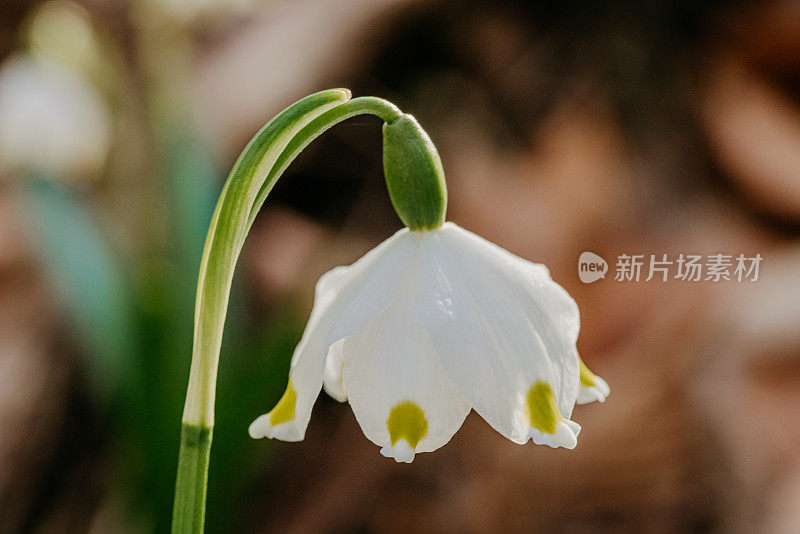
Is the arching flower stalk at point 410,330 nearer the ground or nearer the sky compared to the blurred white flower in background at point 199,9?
nearer the ground

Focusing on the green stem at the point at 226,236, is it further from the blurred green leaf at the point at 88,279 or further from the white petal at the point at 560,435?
the blurred green leaf at the point at 88,279

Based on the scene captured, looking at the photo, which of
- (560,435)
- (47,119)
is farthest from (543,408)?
(47,119)

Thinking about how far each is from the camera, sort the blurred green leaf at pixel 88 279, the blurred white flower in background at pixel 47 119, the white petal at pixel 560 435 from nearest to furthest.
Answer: the white petal at pixel 560 435, the blurred green leaf at pixel 88 279, the blurred white flower in background at pixel 47 119

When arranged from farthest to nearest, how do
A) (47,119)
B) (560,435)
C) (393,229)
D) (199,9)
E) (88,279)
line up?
(393,229), (199,9), (47,119), (88,279), (560,435)

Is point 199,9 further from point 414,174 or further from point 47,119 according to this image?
point 414,174

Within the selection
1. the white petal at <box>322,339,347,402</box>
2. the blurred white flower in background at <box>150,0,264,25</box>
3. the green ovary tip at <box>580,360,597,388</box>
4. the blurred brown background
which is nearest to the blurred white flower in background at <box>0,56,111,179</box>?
the blurred brown background

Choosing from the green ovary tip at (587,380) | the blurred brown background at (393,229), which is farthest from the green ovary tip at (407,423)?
the blurred brown background at (393,229)

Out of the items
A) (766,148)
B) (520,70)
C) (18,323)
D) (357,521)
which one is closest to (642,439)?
(357,521)
